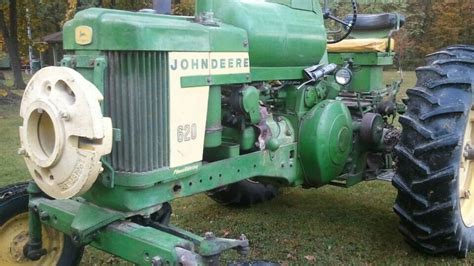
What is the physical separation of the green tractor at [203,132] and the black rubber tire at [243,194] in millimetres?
1010

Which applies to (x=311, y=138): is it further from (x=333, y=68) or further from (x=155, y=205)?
(x=155, y=205)

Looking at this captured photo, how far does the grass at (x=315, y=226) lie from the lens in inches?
166

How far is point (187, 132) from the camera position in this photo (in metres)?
2.92

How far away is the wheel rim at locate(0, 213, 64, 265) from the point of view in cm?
348

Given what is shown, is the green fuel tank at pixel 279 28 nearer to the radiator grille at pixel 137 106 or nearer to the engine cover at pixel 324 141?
the engine cover at pixel 324 141

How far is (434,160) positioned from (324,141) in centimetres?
74

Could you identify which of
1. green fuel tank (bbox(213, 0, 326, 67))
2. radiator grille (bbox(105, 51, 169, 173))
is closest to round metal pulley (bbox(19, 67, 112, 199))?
radiator grille (bbox(105, 51, 169, 173))

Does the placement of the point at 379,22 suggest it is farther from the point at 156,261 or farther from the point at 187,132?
the point at 156,261

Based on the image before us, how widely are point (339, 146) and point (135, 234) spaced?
1.91 meters

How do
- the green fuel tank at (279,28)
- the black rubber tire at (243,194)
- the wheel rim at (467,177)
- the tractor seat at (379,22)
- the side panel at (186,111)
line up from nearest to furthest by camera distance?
1. the side panel at (186,111)
2. the green fuel tank at (279,28)
3. the wheel rim at (467,177)
4. the black rubber tire at (243,194)
5. the tractor seat at (379,22)

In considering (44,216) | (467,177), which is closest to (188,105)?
(44,216)

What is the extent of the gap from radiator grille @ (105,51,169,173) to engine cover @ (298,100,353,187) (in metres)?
1.40

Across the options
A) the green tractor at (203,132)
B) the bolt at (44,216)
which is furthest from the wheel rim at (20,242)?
the bolt at (44,216)

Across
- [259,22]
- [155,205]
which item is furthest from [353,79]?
[155,205]
